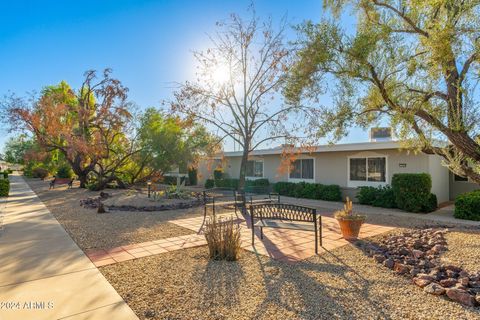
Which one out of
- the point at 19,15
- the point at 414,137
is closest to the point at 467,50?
the point at 414,137

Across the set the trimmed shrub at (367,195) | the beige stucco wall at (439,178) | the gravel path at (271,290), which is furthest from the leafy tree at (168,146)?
the gravel path at (271,290)

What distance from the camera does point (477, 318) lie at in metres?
2.93

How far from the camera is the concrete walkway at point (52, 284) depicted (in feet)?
9.98

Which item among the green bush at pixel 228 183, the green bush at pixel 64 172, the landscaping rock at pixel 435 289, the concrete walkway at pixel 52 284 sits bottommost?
the concrete walkway at pixel 52 284

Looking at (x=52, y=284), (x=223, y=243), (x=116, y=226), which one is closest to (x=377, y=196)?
(x=223, y=243)

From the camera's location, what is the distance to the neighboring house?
464 inches

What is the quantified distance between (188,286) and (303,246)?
2.66 metres

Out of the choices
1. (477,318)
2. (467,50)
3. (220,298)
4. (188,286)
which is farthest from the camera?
(467,50)

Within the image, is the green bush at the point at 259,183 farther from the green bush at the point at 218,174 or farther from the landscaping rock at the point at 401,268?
the landscaping rock at the point at 401,268

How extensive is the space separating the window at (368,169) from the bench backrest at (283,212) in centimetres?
848

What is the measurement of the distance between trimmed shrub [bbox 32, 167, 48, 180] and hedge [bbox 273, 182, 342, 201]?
31.0 meters

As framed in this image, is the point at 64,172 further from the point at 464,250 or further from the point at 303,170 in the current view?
the point at 464,250

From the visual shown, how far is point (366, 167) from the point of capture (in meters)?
13.2

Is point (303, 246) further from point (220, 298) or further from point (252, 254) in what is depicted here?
point (220, 298)
